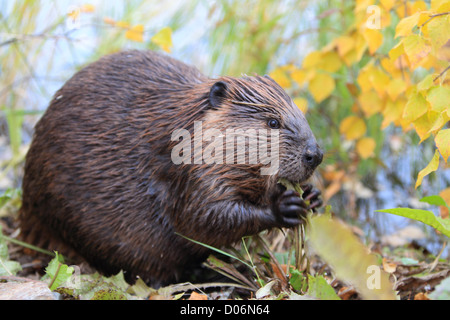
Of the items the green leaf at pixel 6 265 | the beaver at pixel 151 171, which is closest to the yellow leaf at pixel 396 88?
the beaver at pixel 151 171

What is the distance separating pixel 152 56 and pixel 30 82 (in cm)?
235

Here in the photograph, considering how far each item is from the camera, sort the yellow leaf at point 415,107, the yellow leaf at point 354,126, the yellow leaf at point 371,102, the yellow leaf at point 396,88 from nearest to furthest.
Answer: the yellow leaf at point 415,107, the yellow leaf at point 396,88, the yellow leaf at point 371,102, the yellow leaf at point 354,126

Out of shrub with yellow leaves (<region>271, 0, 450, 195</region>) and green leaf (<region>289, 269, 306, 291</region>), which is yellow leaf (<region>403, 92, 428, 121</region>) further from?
green leaf (<region>289, 269, 306, 291</region>)

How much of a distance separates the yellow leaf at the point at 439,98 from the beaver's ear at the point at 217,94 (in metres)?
0.91

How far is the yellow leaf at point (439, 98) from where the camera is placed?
2.04 meters

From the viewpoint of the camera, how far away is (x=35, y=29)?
14.6 feet

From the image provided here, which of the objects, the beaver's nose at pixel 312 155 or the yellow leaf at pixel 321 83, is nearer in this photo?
the beaver's nose at pixel 312 155

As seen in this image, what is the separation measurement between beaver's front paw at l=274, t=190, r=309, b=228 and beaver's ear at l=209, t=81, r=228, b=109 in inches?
20.9

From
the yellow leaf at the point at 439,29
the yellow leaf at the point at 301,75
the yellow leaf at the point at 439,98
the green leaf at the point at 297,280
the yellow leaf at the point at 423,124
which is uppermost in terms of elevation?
the yellow leaf at the point at 301,75

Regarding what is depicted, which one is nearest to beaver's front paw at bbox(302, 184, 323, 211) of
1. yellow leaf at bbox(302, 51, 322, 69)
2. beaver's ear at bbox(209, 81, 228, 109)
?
beaver's ear at bbox(209, 81, 228, 109)

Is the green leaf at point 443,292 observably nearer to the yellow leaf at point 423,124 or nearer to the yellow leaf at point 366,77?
the yellow leaf at point 423,124

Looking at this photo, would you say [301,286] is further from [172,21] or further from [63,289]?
[172,21]

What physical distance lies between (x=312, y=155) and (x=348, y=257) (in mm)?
701

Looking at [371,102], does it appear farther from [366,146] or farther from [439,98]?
[439,98]
